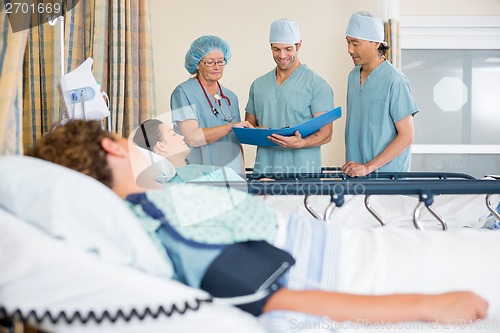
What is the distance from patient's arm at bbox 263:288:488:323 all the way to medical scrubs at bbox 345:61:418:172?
5.46 feet

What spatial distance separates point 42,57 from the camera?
2670 millimetres

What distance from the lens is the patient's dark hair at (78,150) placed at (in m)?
1.10

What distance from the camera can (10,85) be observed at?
1.12 m

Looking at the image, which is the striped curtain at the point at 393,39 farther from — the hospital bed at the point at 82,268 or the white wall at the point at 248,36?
the hospital bed at the point at 82,268

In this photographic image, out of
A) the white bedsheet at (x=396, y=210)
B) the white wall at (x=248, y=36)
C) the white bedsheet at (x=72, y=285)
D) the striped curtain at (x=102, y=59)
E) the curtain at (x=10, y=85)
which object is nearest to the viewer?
the white bedsheet at (x=72, y=285)

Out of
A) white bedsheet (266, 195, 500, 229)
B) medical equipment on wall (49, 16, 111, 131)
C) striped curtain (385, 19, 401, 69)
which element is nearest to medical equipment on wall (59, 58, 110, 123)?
medical equipment on wall (49, 16, 111, 131)

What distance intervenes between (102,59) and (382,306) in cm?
227

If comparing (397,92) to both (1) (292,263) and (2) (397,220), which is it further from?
(1) (292,263)

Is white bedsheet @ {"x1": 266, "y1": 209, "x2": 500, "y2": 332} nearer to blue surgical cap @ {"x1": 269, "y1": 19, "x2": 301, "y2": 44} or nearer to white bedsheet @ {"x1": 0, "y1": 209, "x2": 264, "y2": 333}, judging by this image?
white bedsheet @ {"x1": 0, "y1": 209, "x2": 264, "y2": 333}

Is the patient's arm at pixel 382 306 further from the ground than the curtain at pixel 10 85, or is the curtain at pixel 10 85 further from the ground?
the curtain at pixel 10 85

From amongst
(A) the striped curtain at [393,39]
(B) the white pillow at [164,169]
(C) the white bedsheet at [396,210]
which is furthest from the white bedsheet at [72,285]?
(A) the striped curtain at [393,39]

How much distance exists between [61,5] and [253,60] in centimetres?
213

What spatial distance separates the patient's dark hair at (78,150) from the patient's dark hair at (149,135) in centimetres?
99

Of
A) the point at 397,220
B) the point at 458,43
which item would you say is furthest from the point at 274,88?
the point at 458,43
